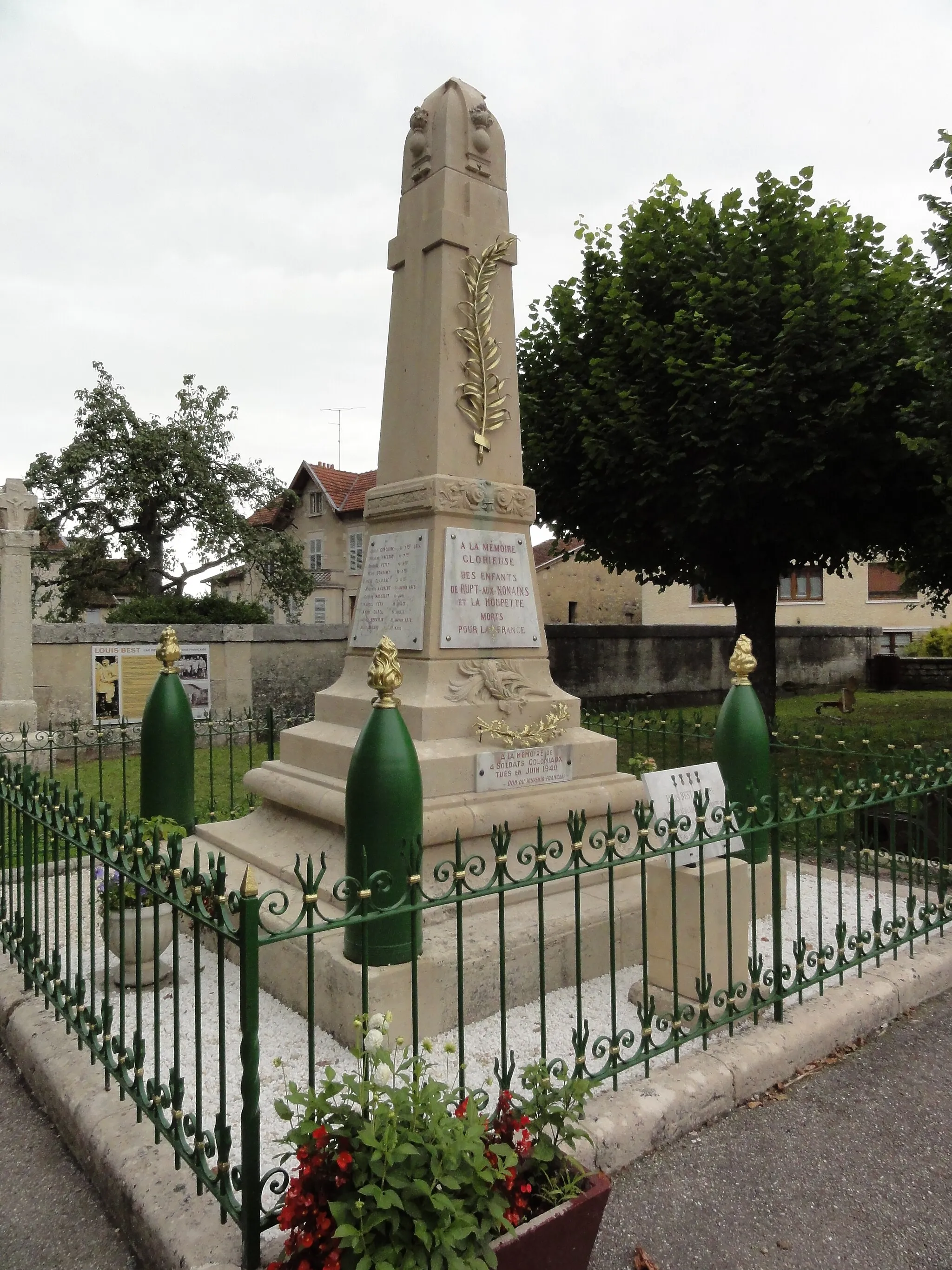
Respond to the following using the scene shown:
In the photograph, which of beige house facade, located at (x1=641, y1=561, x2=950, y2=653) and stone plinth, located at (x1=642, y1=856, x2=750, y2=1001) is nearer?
stone plinth, located at (x1=642, y1=856, x2=750, y2=1001)

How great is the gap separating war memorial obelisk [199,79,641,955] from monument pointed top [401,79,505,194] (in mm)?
11

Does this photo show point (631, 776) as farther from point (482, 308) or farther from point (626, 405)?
point (626, 405)

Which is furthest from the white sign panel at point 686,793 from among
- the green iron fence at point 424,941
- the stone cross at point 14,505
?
the stone cross at point 14,505

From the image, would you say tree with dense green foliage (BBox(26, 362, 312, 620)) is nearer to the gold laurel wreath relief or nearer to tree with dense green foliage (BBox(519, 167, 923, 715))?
tree with dense green foliage (BBox(519, 167, 923, 715))

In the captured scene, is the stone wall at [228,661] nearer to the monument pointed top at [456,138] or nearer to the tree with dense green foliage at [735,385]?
the tree with dense green foliage at [735,385]

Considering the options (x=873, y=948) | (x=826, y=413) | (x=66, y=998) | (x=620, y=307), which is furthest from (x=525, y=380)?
(x=66, y=998)

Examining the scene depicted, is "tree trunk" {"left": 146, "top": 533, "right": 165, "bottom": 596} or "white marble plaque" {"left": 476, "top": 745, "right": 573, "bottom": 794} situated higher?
"tree trunk" {"left": 146, "top": 533, "right": 165, "bottom": 596}

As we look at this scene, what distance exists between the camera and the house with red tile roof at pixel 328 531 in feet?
107

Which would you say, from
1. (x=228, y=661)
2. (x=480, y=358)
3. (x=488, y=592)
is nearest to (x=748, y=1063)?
(x=488, y=592)

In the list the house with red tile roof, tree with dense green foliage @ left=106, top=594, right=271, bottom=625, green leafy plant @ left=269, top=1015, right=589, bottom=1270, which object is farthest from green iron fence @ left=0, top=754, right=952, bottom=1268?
the house with red tile roof

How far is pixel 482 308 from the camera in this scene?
4984mm

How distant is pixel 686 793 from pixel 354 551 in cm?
2929

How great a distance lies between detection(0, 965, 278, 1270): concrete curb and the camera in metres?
2.24

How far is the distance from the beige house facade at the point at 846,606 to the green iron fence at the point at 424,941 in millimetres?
22588
